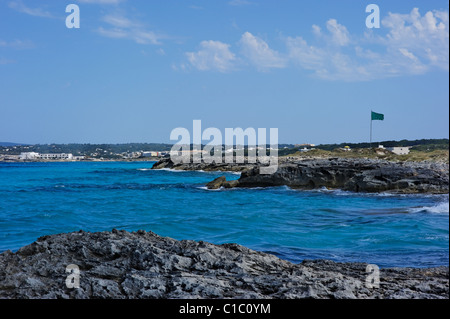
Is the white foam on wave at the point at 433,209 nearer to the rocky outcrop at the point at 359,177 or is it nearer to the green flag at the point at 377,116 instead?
the rocky outcrop at the point at 359,177

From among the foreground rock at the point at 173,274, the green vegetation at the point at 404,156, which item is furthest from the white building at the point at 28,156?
the foreground rock at the point at 173,274

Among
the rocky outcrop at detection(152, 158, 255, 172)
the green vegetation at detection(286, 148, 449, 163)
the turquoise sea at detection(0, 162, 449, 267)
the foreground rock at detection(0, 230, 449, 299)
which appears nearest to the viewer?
the foreground rock at detection(0, 230, 449, 299)

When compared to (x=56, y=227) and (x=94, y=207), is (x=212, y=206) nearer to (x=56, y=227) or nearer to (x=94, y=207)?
(x=94, y=207)

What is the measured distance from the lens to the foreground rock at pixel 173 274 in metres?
4.85

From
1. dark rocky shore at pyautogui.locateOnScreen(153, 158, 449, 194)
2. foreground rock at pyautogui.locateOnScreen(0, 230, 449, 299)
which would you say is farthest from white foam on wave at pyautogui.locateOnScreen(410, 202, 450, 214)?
foreground rock at pyautogui.locateOnScreen(0, 230, 449, 299)

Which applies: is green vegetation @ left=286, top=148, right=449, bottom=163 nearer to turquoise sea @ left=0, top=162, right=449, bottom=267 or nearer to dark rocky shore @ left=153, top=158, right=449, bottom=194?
dark rocky shore @ left=153, top=158, right=449, bottom=194

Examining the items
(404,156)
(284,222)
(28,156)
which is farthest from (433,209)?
(28,156)

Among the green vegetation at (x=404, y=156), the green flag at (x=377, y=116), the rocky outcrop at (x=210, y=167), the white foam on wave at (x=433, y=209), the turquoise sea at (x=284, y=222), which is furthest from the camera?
the rocky outcrop at (x=210, y=167)

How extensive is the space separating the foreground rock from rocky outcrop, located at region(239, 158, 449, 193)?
21.9 m

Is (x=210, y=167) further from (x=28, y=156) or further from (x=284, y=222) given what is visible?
(x=28, y=156)

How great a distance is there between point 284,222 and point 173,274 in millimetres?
11923

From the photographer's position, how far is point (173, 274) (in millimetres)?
5281

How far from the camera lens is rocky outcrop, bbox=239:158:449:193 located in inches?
1061
